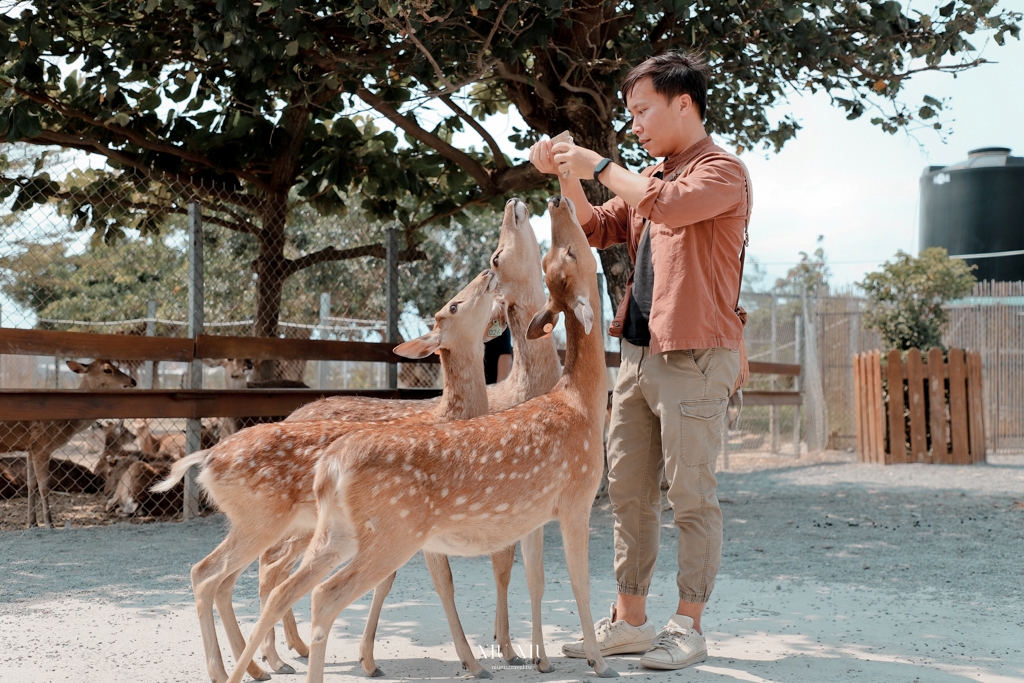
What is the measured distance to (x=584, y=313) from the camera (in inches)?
138

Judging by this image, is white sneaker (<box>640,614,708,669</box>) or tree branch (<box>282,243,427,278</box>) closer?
white sneaker (<box>640,614,708,669</box>)

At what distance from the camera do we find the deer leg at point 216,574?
3152 mm

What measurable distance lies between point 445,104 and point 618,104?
1532 millimetres

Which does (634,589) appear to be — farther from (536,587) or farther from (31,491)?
(31,491)

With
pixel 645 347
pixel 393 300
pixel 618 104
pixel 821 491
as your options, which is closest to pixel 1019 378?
pixel 821 491

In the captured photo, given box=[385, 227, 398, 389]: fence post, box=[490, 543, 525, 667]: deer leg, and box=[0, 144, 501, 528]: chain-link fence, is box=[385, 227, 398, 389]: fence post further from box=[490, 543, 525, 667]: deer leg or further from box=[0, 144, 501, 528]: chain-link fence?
box=[490, 543, 525, 667]: deer leg

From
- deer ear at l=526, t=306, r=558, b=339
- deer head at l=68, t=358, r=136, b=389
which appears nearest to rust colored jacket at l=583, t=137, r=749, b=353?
deer ear at l=526, t=306, r=558, b=339

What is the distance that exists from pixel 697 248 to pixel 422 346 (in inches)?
47.8

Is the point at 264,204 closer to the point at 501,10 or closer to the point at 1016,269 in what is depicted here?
the point at 501,10

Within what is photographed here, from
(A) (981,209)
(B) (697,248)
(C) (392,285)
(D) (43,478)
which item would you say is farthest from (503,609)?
(A) (981,209)

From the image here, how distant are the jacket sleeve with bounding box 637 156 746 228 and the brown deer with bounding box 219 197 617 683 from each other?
1.43ft

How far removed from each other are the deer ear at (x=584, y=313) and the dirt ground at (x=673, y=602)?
4.19 ft

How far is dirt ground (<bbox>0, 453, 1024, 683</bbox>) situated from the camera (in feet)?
11.4

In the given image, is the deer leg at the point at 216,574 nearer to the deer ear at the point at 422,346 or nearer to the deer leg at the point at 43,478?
the deer ear at the point at 422,346
